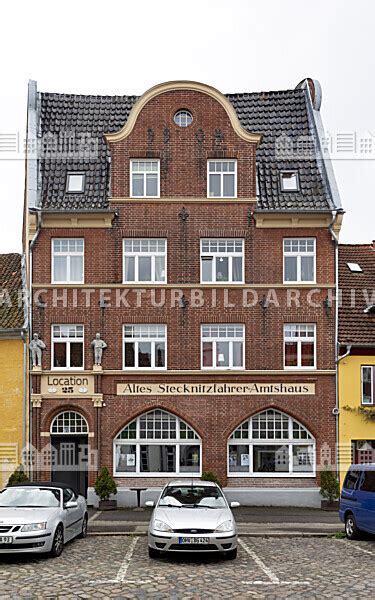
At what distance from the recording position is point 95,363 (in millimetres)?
27312

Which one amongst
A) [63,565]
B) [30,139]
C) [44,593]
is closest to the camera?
[44,593]

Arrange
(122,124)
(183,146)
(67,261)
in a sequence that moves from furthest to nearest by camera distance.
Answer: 1. (122,124)
2. (183,146)
3. (67,261)

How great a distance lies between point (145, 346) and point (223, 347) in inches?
105

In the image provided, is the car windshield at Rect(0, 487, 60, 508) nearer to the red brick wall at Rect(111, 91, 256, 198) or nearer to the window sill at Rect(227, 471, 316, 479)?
the window sill at Rect(227, 471, 316, 479)

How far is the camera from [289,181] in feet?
94.9

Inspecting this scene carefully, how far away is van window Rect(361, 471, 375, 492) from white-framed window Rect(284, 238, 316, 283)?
416 inches

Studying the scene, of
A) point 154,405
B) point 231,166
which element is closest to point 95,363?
point 154,405

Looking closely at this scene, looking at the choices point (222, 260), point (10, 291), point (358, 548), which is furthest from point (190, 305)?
point (358, 548)

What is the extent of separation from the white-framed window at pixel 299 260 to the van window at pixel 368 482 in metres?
10.6

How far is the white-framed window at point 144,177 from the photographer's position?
1112 inches

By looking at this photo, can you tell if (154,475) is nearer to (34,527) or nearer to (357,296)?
(357,296)

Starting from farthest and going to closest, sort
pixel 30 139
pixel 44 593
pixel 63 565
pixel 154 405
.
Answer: pixel 30 139 < pixel 154 405 < pixel 63 565 < pixel 44 593

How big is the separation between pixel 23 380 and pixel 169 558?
13014 millimetres

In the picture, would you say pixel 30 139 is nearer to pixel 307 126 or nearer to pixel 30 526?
pixel 307 126
